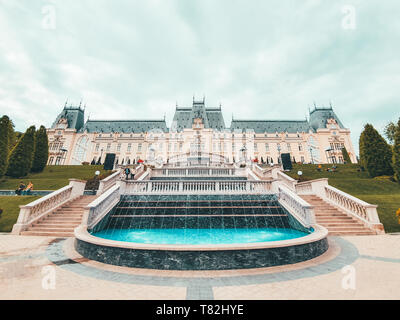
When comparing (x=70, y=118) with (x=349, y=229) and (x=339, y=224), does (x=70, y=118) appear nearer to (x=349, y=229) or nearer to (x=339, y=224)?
(x=339, y=224)

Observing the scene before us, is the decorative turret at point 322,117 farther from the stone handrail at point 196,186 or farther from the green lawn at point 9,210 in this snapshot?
the green lawn at point 9,210

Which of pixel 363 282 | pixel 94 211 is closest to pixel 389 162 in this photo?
pixel 363 282

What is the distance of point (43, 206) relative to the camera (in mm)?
10273

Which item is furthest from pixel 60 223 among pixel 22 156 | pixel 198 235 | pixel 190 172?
pixel 22 156

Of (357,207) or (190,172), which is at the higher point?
(190,172)

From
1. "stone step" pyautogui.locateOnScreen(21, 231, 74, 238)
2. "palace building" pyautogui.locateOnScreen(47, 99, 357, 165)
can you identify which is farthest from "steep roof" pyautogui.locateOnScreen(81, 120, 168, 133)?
"stone step" pyautogui.locateOnScreen(21, 231, 74, 238)

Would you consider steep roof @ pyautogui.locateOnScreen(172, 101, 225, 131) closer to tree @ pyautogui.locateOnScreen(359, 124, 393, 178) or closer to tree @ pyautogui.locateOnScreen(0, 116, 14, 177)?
tree @ pyautogui.locateOnScreen(359, 124, 393, 178)

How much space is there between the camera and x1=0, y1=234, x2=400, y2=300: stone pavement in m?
3.61

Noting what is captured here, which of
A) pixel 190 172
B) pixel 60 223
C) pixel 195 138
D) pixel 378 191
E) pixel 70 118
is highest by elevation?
pixel 70 118

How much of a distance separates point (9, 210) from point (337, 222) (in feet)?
65.5

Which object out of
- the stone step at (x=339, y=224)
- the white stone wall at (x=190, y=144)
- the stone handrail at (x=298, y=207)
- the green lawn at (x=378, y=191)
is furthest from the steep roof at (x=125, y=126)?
the stone step at (x=339, y=224)

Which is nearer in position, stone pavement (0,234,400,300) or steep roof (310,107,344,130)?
stone pavement (0,234,400,300)

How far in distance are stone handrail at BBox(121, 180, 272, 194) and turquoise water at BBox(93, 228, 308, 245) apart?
10.7ft
